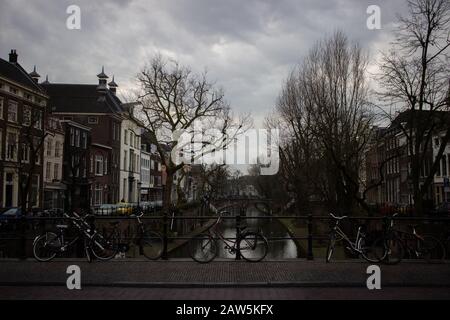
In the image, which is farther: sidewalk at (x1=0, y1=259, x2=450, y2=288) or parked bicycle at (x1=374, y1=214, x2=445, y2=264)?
parked bicycle at (x1=374, y1=214, x2=445, y2=264)

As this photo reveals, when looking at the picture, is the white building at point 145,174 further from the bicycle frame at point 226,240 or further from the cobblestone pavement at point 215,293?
the cobblestone pavement at point 215,293

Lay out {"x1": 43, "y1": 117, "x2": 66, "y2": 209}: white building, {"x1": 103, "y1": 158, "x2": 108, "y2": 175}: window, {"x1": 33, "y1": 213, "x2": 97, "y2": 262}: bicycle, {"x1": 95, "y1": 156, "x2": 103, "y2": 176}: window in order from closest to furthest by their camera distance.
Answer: {"x1": 33, "y1": 213, "x2": 97, "y2": 262}: bicycle → {"x1": 43, "y1": 117, "x2": 66, "y2": 209}: white building → {"x1": 95, "y1": 156, "x2": 103, "y2": 176}: window → {"x1": 103, "y1": 158, "x2": 108, "y2": 175}: window

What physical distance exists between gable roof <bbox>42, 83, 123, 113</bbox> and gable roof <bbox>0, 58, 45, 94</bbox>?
46.0 ft

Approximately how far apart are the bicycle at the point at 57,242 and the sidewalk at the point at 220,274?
286 millimetres

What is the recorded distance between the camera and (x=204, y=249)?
1130 cm

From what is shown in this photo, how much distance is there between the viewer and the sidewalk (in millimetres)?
8703

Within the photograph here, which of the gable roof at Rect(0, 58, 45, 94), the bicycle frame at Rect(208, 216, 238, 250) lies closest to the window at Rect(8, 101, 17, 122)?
the gable roof at Rect(0, 58, 45, 94)

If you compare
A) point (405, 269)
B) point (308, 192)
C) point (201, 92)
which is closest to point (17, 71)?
point (201, 92)

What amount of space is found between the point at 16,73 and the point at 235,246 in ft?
128

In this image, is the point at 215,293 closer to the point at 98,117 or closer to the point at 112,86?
the point at 98,117

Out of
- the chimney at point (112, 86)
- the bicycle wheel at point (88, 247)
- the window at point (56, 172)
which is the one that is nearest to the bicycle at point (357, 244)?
the bicycle wheel at point (88, 247)

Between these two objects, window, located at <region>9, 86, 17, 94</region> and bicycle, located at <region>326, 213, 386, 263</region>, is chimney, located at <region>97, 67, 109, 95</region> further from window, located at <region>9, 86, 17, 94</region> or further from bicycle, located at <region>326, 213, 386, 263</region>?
bicycle, located at <region>326, 213, 386, 263</region>

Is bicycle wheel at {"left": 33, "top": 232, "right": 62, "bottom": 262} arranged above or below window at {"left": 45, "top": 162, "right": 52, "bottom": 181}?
below

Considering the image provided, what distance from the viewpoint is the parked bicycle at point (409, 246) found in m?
10.8
